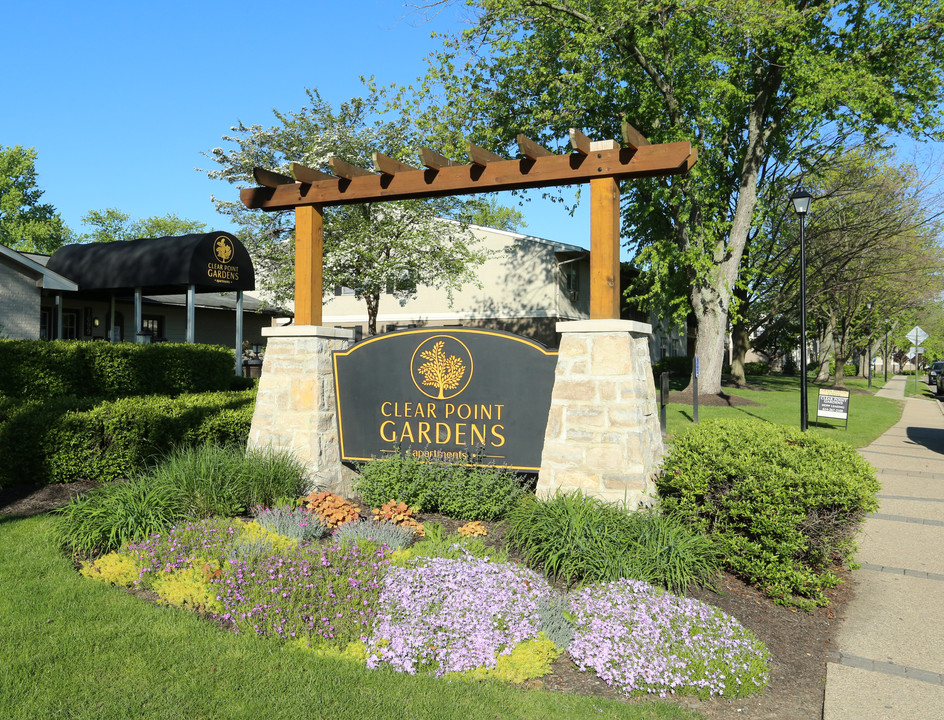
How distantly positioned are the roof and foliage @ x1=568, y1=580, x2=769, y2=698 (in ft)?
57.2

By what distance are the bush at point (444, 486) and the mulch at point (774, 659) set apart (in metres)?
0.25

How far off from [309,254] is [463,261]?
52.7 ft

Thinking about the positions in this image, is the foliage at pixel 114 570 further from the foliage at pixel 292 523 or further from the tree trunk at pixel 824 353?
the tree trunk at pixel 824 353

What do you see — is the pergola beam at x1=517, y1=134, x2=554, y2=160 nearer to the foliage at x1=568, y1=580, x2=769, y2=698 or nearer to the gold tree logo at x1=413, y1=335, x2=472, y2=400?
the gold tree logo at x1=413, y1=335, x2=472, y2=400

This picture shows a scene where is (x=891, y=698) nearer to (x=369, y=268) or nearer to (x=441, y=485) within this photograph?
(x=441, y=485)

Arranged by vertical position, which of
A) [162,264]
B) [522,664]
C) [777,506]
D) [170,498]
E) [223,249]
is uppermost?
[223,249]

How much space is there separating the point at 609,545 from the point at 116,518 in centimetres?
391

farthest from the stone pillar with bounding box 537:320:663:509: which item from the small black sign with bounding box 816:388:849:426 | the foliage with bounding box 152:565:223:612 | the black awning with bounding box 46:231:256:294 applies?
the black awning with bounding box 46:231:256:294

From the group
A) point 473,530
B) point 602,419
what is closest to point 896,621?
point 602,419

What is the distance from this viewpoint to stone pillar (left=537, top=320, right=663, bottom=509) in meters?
5.67

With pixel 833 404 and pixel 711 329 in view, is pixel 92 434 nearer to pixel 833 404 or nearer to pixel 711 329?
pixel 833 404

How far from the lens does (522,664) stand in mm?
3693

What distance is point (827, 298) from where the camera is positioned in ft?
94.0

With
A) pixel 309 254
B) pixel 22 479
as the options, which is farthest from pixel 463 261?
pixel 22 479
